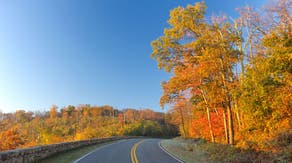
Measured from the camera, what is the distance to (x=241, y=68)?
18516 mm

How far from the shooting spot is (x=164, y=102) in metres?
17.2

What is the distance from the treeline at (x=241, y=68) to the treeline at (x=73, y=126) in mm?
36975

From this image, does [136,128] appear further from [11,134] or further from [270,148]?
[270,148]

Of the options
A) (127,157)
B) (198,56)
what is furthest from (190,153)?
(198,56)

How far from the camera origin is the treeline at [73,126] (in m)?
49.3

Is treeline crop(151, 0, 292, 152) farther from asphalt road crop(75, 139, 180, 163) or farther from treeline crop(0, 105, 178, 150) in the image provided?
treeline crop(0, 105, 178, 150)

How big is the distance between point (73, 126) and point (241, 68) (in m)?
82.1

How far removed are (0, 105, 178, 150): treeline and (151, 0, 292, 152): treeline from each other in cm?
3698

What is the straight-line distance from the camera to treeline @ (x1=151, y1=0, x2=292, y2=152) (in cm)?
1148

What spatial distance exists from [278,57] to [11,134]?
46271 millimetres

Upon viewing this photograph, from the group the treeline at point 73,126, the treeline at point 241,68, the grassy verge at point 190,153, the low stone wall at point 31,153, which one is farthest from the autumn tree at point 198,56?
the treeline at point 73,126

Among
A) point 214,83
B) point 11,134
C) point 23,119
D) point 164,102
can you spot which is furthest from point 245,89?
point 23,119

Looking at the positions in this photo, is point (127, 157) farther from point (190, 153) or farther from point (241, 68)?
point (241, 68)

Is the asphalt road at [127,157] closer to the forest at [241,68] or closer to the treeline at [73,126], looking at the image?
the forest at [241,68]
